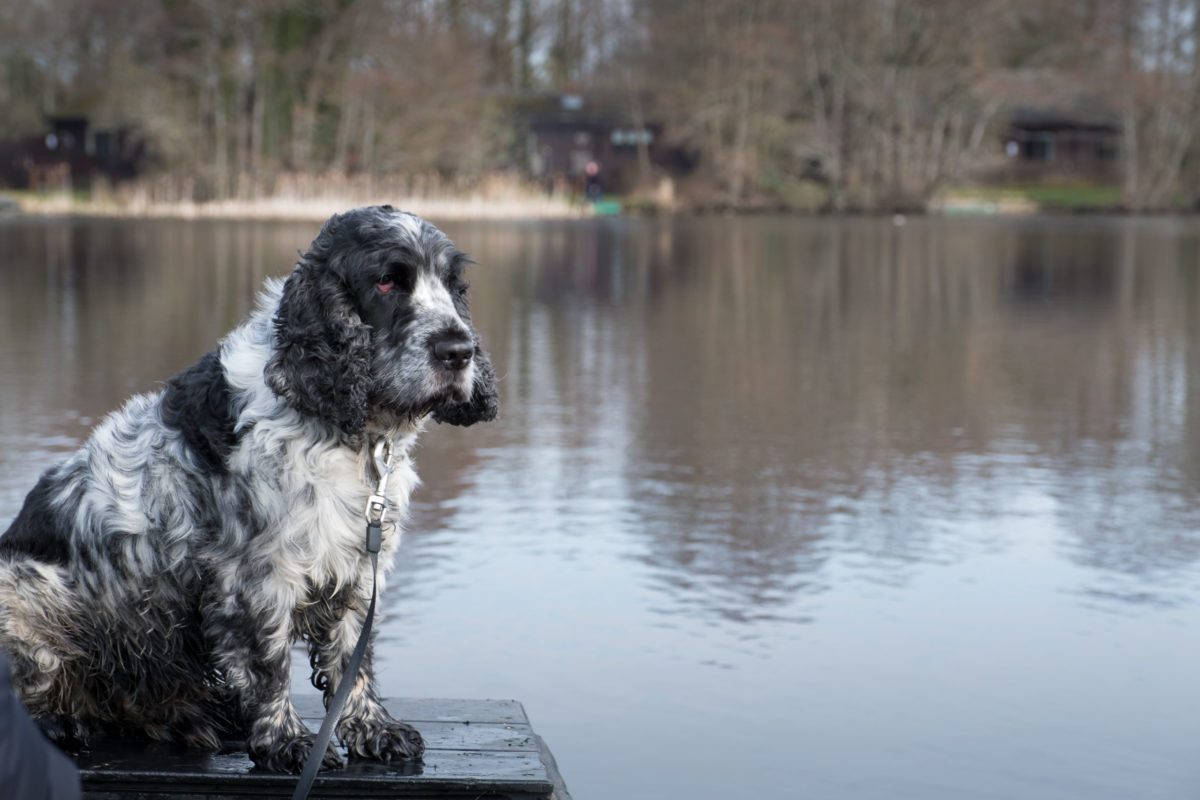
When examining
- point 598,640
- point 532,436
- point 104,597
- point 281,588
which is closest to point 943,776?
point 598,640

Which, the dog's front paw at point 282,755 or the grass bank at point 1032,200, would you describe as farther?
the grass bank at point 1032,200

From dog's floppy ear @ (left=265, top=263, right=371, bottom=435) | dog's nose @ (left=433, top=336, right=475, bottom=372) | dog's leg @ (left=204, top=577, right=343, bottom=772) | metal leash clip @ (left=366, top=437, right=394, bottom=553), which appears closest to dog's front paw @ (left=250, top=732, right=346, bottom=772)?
dog's leg @ (left=204, top=577, right=343, bottom=772)

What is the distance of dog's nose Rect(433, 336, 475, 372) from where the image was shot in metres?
3.84

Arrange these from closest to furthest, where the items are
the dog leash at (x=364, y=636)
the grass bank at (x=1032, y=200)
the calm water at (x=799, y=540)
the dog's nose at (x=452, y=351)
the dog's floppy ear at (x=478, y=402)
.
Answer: the dog leash at (x=364, y=636) → the dog's nose at (x=452, y=351) → the dog's floppy ear at (x=478, y=402) → the calm water at (x=799, y=540) → the grass bank at (x=1032, y=200)

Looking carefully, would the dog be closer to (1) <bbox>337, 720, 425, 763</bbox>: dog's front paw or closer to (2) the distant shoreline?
(1) <bbox>337, 720, 425, 763</bbox>: dog's front paw

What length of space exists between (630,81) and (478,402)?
72.6 meters

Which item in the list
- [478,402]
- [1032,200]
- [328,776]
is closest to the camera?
[328,776]

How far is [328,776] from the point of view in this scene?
12.6 ft

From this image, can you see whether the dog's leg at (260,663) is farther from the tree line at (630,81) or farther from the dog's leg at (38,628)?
the tree line at (630,81)

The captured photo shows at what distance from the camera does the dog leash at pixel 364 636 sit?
3584mm

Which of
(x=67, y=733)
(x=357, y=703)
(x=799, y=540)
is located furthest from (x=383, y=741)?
(x=799, y=540)

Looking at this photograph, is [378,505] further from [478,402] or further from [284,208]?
[284,208]

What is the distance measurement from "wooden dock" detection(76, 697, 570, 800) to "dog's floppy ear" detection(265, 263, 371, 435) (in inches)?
34.3

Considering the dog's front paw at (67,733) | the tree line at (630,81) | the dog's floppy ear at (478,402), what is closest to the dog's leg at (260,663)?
the dog's front paw at (67,733)
